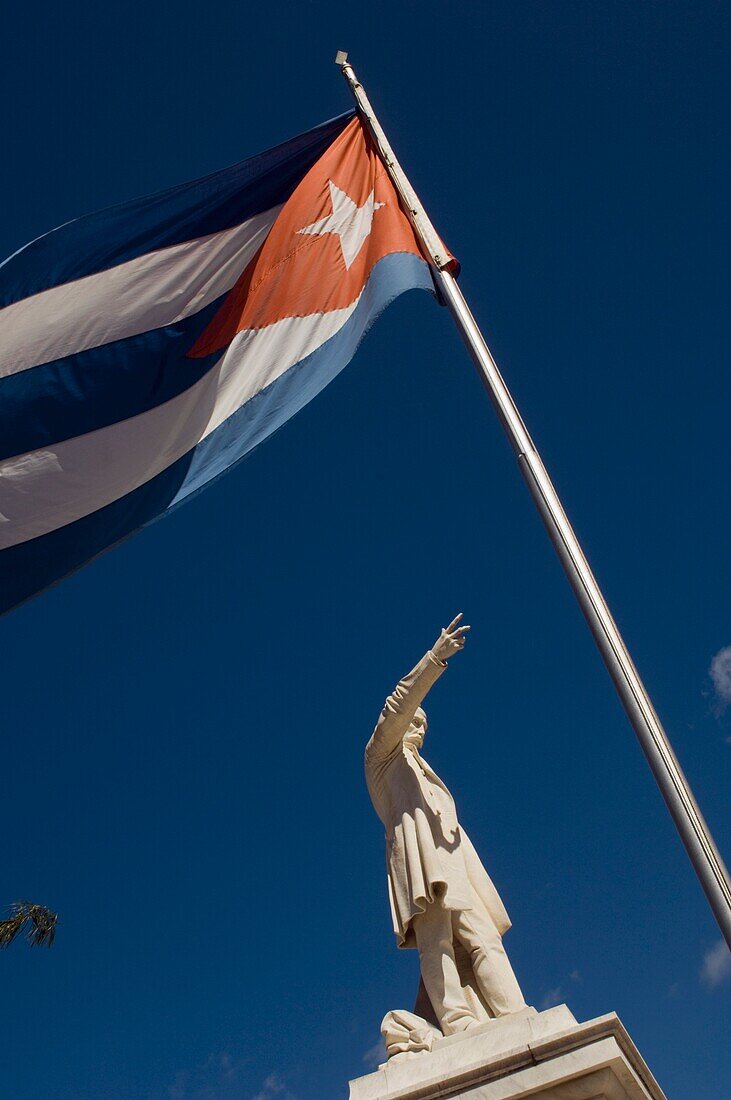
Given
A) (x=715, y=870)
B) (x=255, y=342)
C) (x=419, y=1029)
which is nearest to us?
(x=715, y=870)

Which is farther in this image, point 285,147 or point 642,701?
point 285,147

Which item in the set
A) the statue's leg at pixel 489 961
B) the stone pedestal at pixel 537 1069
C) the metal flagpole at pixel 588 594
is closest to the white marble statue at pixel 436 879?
the statue's leg at pixel 489 961

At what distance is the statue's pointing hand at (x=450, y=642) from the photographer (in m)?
9.23

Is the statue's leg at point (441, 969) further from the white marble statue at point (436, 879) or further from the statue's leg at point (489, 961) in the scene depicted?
the statue's leg at point (489, 961)

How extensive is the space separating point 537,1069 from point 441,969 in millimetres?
2016

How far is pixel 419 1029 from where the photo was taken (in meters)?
7.86

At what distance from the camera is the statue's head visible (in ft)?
33.9

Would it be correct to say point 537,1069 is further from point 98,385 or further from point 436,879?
point 98,385

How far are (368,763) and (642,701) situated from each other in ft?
16.0

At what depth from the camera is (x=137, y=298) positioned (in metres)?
9.84

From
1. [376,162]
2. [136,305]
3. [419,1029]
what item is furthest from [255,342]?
[419,1029]

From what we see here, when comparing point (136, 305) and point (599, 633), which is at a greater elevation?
point (136, 305)

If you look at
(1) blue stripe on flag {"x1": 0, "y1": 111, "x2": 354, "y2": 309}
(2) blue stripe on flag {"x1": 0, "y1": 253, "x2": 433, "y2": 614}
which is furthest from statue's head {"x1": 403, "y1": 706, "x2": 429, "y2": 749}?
(1) blue stripe on flag {"x1": 0, "y1": 111, "x2": 354, "y2": 309}

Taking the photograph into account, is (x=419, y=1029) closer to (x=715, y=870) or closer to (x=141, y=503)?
(x=715, y=870)
